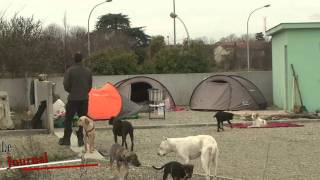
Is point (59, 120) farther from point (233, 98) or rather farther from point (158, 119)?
point (233, 98)

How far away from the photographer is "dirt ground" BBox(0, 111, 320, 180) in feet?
32.2

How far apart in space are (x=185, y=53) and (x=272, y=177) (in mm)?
25432

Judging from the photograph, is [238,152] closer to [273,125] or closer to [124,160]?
[124,160]

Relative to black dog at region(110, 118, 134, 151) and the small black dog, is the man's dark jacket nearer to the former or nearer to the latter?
black dog at region(110, 118, 134, 151)

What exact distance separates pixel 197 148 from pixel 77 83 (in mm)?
4258

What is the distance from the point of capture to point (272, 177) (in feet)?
31.6

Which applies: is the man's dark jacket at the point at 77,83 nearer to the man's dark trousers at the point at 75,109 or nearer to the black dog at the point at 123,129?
the man's dark trousers at the point at 75,109

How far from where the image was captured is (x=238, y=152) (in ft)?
41.6

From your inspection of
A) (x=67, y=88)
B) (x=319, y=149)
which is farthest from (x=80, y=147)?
(x=319, y=149)

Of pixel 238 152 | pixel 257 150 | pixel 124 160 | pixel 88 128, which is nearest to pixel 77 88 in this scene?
pixel 88 128

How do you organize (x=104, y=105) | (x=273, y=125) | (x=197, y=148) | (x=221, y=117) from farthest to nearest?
(x=104, y=105) → (x=273, y=125) → (x=221, y=117) → (x=197, y=148)

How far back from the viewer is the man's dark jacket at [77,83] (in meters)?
12.8

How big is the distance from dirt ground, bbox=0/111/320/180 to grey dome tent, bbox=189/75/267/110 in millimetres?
5639

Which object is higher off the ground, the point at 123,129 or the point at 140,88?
the point at 140,88
